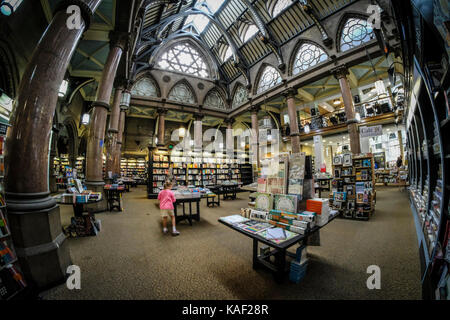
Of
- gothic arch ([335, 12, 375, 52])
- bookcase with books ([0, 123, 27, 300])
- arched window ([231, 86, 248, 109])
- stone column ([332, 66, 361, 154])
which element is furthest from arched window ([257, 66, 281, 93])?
bookcase with books ([0, 123, 27, 300])

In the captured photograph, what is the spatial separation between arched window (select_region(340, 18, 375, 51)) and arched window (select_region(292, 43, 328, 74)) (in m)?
1.01

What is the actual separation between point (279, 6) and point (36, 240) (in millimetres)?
15356

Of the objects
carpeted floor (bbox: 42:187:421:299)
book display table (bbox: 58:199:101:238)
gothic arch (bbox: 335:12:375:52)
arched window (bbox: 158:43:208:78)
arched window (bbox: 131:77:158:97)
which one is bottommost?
carpeted floor (bbox: 42:187:421:299)

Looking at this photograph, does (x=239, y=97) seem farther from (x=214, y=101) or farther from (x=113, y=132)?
(x=113, y=132)

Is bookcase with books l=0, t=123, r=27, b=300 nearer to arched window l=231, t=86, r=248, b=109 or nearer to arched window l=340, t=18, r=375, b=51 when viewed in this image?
arched window l=340, t=18, r=375, b=51

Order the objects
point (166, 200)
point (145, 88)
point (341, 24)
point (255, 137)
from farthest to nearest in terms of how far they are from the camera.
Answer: point (145, 88), point (255, 137), point (341, 24), point (166, 200)

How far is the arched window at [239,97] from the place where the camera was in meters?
14.1

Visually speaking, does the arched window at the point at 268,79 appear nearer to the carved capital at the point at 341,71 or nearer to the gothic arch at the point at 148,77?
the carved capital at the point at 341,71

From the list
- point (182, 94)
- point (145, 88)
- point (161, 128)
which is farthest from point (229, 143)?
point (145, 88)

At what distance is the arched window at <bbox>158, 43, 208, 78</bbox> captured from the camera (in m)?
13.7

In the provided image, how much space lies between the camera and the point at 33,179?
6.23 feet

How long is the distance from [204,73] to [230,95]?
323 centimetres

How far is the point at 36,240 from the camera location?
1798mm

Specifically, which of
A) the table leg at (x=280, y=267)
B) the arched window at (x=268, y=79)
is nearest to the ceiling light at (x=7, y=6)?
the table leg at (x=280, y=267)
